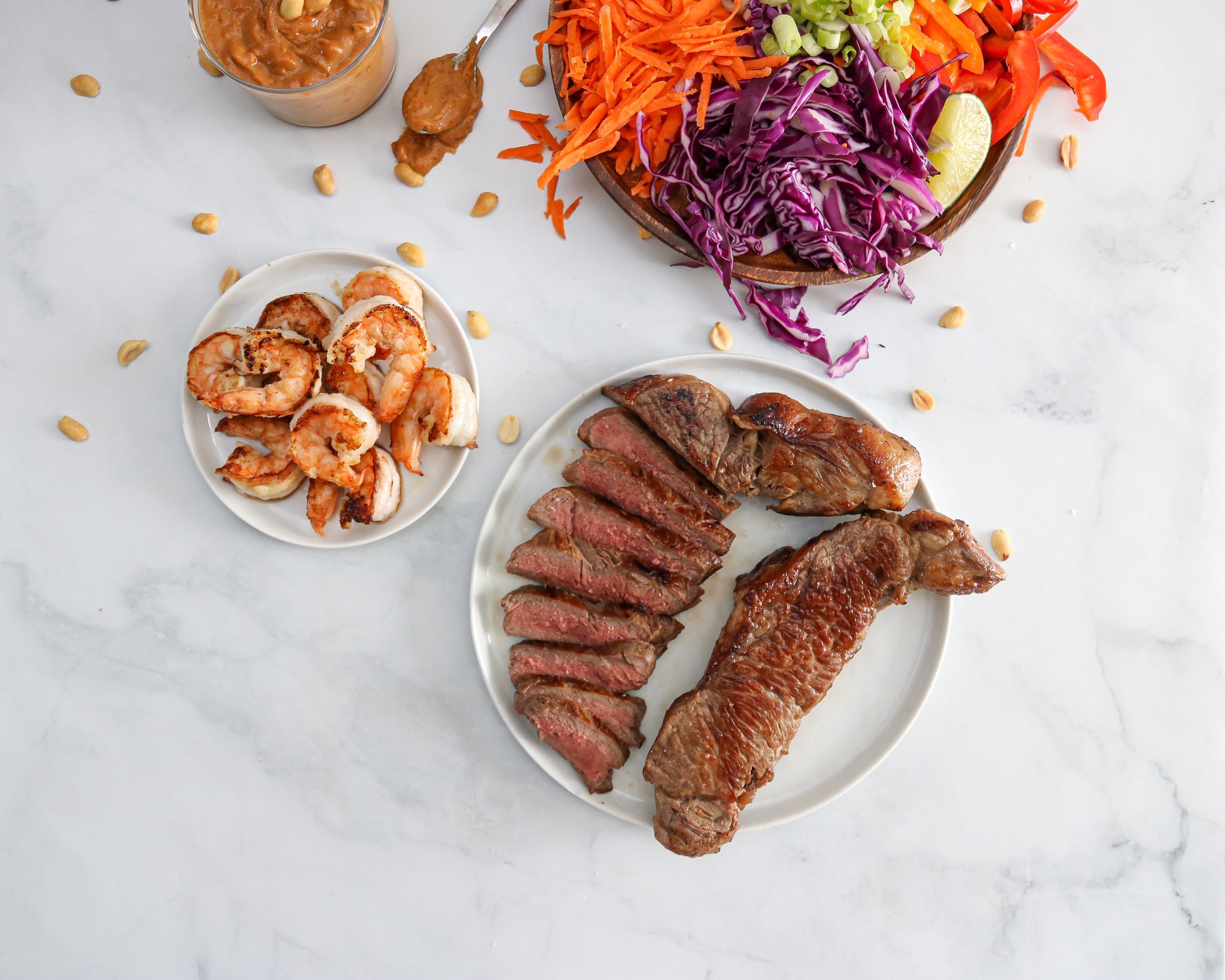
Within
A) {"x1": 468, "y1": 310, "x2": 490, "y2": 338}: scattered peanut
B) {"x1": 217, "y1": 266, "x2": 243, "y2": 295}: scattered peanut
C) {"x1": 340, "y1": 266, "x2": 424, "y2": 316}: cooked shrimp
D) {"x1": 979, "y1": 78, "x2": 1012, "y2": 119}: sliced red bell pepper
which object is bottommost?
{"x1": 217, "y1": 266, "x2": 243, "y2": 295}: scattered peanut

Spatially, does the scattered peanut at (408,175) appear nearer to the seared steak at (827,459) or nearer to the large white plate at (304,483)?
the large white plate at (304,483)

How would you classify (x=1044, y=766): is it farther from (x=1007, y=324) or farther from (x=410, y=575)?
(x=410, y=575)

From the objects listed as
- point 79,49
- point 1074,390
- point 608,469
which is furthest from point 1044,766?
point 79,49

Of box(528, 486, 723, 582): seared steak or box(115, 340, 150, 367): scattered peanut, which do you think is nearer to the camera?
box(528, 486, 723, 582): seared steak

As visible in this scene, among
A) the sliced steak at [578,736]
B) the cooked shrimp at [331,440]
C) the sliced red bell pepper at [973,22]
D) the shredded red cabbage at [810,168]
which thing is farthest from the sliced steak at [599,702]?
the sliced red bell pepper at [973,22]

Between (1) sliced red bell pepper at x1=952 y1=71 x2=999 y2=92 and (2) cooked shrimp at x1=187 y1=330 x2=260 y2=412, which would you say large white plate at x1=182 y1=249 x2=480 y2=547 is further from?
(1) sliced red bell pepper at x1=952 y1=71 x2=999 y2=92

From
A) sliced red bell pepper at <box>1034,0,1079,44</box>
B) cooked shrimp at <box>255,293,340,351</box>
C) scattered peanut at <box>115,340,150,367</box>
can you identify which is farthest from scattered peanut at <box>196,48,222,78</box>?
sliced red bell pepper at <box>1034,0,1079,44</box>
